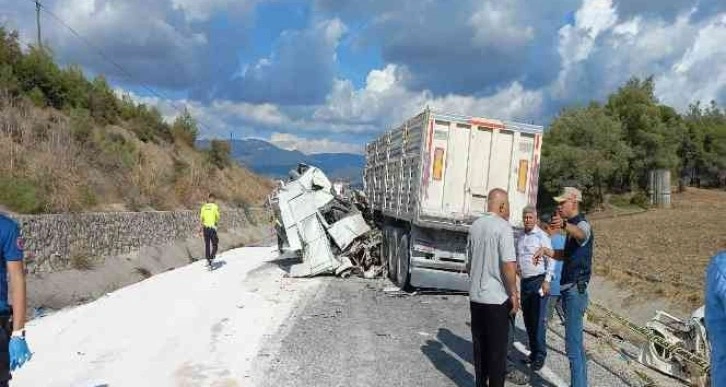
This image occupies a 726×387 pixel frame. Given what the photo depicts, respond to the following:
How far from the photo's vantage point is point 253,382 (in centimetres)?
690

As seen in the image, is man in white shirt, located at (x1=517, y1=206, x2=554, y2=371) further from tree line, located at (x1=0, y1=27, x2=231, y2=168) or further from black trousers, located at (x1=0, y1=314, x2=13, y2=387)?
tree line, located at (x1=0, y1=27, x2=231, y2=168)

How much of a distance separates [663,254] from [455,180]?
8.49m

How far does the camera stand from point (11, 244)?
4.00 m

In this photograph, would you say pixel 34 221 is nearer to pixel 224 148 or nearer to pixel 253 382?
pixel 253 382

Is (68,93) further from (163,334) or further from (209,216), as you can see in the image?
(163,334)

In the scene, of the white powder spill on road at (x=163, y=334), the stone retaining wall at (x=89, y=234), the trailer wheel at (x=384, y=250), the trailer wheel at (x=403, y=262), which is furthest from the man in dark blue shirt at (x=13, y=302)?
the trailer wheel at (x=384, y=250)

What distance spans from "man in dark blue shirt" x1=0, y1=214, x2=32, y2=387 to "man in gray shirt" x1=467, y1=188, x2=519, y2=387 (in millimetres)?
3606

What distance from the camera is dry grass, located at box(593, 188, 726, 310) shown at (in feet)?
42.8

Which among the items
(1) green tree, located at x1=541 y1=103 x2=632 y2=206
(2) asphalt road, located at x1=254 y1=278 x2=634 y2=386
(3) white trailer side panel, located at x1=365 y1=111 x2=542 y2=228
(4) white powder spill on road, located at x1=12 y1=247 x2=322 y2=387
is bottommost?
(4) white powder spill on road, located at x1=12 y1=247 x2=322 y2=387

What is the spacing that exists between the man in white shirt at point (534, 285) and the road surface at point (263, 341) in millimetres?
325

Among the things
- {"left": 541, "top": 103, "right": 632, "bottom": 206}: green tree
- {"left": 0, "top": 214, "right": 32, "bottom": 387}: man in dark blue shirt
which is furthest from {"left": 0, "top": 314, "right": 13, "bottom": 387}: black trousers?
{"left": 541, "top": 103, "right": 632, "bottom": 206}: green tree

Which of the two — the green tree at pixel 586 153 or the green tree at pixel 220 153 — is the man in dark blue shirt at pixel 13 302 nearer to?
the green tree at pixel 586 153

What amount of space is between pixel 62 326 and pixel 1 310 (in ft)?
20.7

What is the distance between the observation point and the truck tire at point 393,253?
1498cm
